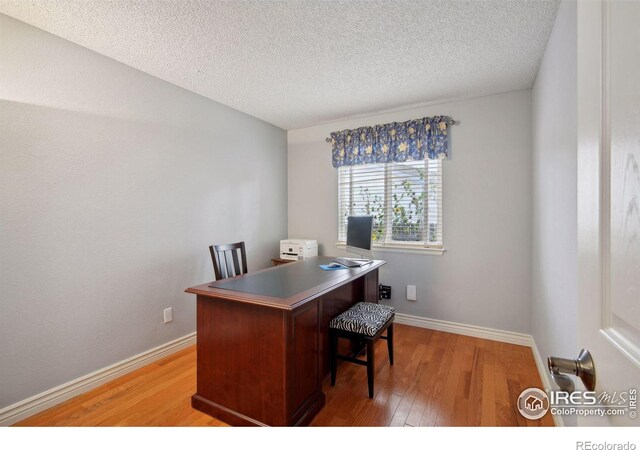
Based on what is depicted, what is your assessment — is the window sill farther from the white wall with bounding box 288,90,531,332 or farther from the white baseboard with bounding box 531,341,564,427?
the white baseboard with bounding box 531,341,564,427

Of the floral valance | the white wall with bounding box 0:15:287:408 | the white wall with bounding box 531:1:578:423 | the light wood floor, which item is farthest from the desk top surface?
the floral valance

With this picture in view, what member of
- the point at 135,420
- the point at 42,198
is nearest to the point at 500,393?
the point at 135,420

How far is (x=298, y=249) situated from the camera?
12.1ft

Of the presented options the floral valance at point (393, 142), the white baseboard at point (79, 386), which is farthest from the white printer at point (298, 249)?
the white baseboard at point (79, 386)

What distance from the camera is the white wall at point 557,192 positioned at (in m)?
1.43

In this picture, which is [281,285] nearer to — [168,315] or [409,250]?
[168,315]

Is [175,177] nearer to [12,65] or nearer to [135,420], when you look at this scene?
[12,65]

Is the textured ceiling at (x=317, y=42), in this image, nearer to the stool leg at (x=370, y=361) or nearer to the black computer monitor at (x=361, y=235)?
the black computer monitor at (x=361, y=235)

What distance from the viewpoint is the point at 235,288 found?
5.98 feet

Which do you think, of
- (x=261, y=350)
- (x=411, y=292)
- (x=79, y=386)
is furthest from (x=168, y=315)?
(x=411, y=292)

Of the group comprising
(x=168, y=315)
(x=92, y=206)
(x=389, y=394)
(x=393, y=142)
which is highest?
(x=393, y=142)

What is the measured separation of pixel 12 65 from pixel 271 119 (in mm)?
2331

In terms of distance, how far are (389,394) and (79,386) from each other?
2212mm

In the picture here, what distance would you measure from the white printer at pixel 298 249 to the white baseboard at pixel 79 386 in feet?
5.04
